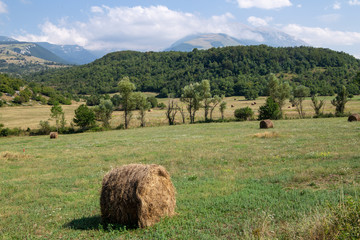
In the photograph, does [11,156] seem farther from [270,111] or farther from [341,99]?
[341,99]

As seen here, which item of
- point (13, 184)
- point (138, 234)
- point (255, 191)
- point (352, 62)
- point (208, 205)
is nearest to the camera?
point (138, 234)

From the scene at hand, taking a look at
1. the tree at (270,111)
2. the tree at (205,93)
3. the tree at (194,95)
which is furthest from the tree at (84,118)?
the tree at (270,111)

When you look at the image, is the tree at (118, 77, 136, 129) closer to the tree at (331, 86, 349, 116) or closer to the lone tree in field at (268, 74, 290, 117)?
the lone tree in field at (268, 74, 290, 117)

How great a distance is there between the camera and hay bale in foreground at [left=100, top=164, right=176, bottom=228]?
756 centimetres

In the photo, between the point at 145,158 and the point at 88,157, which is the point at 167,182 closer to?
the point at 145,158

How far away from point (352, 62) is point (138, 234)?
7751 inches

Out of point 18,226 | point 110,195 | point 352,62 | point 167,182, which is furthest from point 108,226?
point 352,62

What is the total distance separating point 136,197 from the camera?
7.48m

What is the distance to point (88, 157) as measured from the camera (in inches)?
846

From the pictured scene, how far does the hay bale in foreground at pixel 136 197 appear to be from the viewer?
24.8 ft

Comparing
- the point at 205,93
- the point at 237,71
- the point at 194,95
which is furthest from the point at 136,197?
the point at 237,71

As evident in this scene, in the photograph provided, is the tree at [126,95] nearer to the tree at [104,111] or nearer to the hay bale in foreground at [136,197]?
the tree at [104,111]

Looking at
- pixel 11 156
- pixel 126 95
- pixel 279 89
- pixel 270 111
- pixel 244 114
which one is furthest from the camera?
pixel 279 89

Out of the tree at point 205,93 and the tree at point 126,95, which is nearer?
the tree at point 126,95
